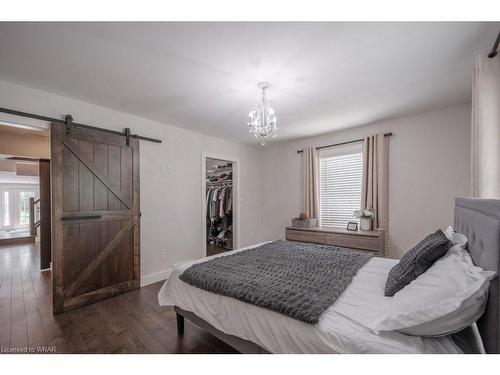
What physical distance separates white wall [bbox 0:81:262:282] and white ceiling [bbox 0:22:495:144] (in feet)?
0.76

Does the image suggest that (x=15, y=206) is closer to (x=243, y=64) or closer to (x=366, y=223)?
(x=243, y=64)

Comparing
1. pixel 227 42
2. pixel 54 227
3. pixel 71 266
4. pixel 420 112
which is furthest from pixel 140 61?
pixel 420 112

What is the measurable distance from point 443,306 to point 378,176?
291 cm

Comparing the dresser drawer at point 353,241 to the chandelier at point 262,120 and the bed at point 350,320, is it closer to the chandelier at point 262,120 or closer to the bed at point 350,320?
the bed at point 350,320

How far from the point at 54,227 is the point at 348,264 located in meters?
3.05

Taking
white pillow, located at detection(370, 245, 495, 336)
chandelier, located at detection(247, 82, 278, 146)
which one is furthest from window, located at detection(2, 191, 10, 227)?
white pillow, located at detection(370, 245, 495, 336)

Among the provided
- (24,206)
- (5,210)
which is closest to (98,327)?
(5,210)

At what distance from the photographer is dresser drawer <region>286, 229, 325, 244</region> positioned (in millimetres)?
3641

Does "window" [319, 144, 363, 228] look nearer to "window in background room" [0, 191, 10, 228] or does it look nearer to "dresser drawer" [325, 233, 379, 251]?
"dresser drawer" [325, 233, 379, 251]
